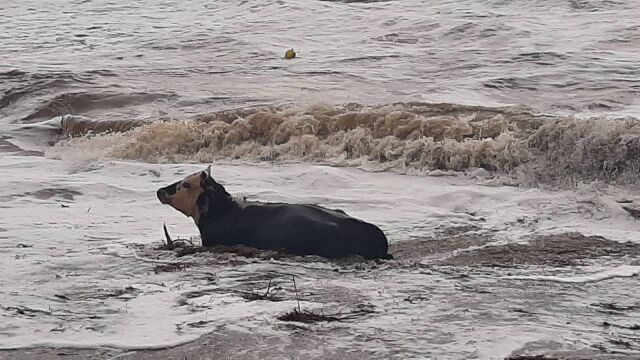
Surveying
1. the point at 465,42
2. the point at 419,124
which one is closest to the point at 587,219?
the point at 419,124

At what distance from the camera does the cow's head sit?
6.87 metres

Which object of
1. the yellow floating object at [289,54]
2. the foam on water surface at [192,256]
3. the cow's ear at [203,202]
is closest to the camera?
the foam on water surface at [192,256]

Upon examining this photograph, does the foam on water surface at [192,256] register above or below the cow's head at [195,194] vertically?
below

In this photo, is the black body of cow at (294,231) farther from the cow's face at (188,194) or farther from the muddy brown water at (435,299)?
the cow's face at (188,194)

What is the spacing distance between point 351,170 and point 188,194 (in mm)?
3756

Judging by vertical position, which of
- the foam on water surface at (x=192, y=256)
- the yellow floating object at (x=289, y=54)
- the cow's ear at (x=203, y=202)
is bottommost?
the yellow floating object at (x=289, y=54)

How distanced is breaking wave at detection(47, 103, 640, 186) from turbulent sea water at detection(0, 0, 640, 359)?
4 cm

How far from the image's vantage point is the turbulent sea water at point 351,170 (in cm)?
516

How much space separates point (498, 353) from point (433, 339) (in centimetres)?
34

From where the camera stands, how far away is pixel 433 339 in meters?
4.84

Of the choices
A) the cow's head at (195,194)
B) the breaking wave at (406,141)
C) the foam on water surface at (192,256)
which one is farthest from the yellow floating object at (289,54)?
the cow's head at (195,194)

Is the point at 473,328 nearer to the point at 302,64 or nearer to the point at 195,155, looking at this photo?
the point at 195,155

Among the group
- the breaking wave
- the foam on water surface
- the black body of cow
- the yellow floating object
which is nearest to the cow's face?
the black body of cow

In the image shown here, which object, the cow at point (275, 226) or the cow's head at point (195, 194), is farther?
the cow's head at point (195, 194)
